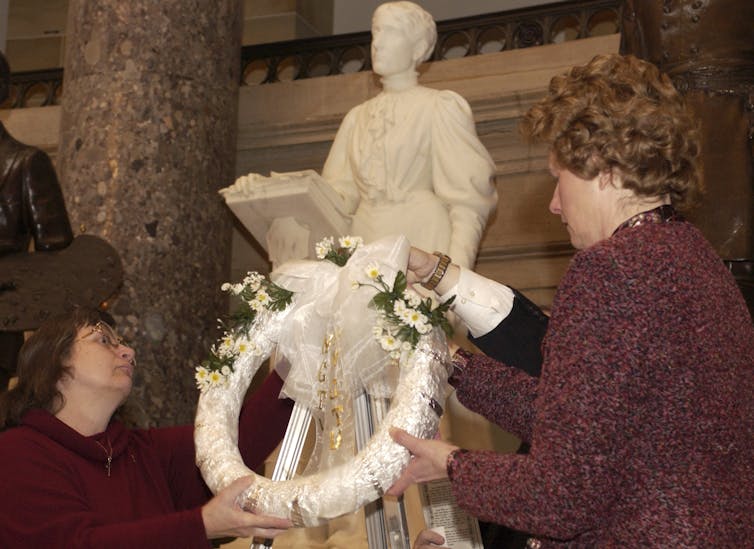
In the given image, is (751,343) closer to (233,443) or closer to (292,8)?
(233,443)

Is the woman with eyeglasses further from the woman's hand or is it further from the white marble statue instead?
the white marble statue

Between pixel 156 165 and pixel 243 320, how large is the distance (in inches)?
127

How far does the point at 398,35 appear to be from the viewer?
5273mm

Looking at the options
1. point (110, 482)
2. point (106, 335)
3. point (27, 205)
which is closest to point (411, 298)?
point (110, 482)

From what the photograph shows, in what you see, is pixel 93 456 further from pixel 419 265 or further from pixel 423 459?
pixel 423 459

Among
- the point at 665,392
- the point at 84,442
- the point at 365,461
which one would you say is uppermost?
the point at 665,392

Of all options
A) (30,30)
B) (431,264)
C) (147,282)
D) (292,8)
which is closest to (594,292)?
(431,264)

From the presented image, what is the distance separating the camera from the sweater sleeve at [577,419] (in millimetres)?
1770

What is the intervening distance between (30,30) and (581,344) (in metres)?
8.83

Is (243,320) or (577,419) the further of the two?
(243,320)

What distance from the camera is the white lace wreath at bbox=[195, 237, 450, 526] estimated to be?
2.26 metres

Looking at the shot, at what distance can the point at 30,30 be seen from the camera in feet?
32.0

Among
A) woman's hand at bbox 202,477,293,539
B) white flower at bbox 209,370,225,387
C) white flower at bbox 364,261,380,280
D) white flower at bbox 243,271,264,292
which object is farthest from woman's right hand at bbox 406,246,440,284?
woman's hand at bbox 202,477,293,539

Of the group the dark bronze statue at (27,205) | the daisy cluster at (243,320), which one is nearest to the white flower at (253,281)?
the daisy cluster at (243,320)
